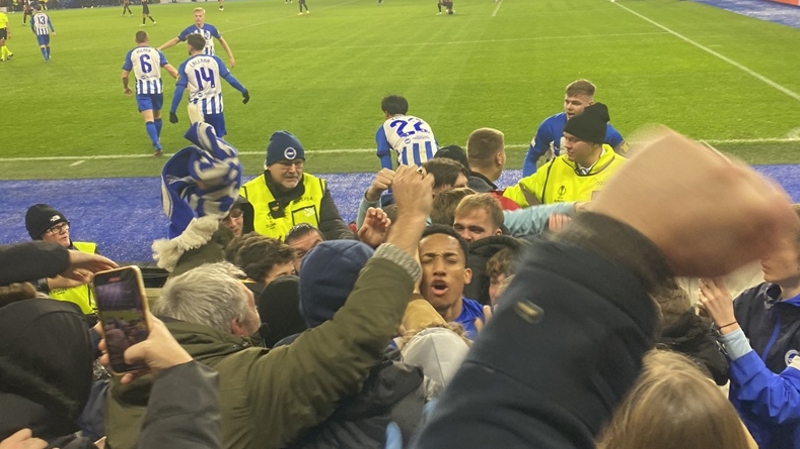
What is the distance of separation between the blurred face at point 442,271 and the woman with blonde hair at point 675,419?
1.95 meters

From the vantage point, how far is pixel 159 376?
1625mm

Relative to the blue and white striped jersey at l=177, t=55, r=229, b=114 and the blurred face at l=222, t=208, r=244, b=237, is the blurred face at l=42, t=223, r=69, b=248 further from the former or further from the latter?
the blue and white striped jersey at l=177, t=55, r=229, b=114

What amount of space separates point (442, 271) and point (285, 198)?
245 cm

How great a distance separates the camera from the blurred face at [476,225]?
4367 mm

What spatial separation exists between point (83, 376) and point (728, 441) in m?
1.62

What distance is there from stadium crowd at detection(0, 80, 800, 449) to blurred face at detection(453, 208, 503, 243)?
1cm

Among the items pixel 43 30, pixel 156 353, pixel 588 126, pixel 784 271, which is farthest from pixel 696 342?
pixel 43 30

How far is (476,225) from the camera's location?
14.4 feet

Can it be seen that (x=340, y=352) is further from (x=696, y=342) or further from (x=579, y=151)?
(x=579, y=151)

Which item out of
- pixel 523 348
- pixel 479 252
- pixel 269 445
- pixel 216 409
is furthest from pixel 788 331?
pixel 523 348

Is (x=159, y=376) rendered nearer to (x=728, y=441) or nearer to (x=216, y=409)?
(x=216, y=409)

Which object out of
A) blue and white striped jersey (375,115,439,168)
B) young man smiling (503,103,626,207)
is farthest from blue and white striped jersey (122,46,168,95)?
young man smiling (503,103,626,207)

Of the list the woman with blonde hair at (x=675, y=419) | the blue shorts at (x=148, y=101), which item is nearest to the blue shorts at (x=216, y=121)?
the blue shorts at (x=148, y=101)

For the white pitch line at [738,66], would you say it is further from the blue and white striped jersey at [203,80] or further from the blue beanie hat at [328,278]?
the blue beanie hat at [328,278]
